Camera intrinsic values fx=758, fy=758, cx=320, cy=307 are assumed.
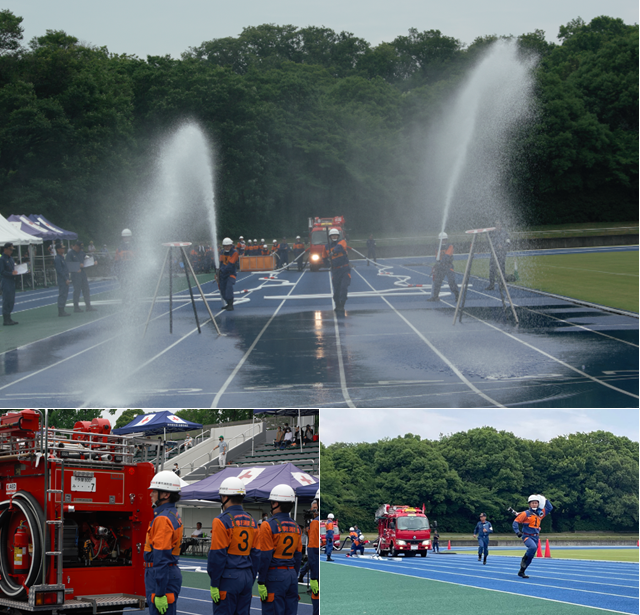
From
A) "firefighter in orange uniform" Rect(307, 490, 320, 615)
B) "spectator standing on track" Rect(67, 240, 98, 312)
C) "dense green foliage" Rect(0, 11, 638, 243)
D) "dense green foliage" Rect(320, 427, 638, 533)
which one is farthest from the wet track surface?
"dense green foliage" Rect(0, 11, 638, 243)

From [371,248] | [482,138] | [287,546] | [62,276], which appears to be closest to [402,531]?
[287,546]

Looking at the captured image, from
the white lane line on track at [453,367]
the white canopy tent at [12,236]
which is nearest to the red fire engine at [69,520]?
the white lane line on track at [453,367]

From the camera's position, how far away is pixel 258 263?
137ft

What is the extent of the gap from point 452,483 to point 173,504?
558cm

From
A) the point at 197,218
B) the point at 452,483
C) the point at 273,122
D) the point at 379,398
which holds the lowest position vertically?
the point at 452,483

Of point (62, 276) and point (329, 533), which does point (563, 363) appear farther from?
point (62, 276)

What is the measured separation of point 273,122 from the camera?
33875 millimetres

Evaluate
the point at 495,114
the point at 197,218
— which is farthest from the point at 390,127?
the point at 197,218

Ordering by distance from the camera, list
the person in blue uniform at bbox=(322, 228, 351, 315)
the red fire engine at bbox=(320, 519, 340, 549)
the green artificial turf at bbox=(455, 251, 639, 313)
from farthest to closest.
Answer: the green artificial turf at bbox=(455, 251, 639, 313) → the person in blue uniform at bbox=(322, 228, 351, 315) → the red fire engine at bbox=(320, 519, 340, 549)

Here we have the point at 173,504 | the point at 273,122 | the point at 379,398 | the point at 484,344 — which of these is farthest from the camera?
the point at 273,122

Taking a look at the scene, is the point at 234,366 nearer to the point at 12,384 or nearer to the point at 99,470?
the point at 12,384

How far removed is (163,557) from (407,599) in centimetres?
325

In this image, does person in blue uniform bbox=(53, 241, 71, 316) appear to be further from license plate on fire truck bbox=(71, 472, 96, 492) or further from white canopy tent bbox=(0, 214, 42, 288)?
license plate on fire truck bbox=(71, 472, 96, 492)

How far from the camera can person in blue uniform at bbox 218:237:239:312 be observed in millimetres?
20859
